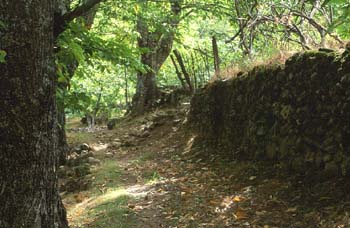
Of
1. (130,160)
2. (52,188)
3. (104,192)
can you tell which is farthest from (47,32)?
(130,160)

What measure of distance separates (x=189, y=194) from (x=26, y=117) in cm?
387

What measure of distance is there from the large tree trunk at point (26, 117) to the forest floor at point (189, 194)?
2608mm

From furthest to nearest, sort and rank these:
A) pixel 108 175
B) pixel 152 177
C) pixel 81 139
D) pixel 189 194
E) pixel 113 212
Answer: pixel 81 139 → pixel 108 175 → pixel 152 177 → pixel 189 194 → pixel 113 212

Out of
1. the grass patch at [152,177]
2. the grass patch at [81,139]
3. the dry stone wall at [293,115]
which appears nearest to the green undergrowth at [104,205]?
the grass patch at [152,177]

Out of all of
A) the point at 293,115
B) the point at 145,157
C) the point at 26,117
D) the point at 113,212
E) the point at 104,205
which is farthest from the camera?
the point at 145,157

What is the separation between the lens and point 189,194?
6.50m

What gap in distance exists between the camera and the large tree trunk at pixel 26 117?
3108mm

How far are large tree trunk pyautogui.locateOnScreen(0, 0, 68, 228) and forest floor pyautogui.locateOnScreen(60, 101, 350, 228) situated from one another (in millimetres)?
2608

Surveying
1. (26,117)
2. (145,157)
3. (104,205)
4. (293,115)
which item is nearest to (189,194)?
(104,205)

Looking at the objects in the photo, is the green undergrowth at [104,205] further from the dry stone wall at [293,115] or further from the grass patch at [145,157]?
the dry stone wall at [293,115]

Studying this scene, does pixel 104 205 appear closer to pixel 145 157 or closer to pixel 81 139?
pixel 145 157

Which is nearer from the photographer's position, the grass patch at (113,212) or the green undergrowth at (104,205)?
the grass patch at (113,212)

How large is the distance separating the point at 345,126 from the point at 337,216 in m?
1.25

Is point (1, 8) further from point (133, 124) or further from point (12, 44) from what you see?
point (133, 124)
